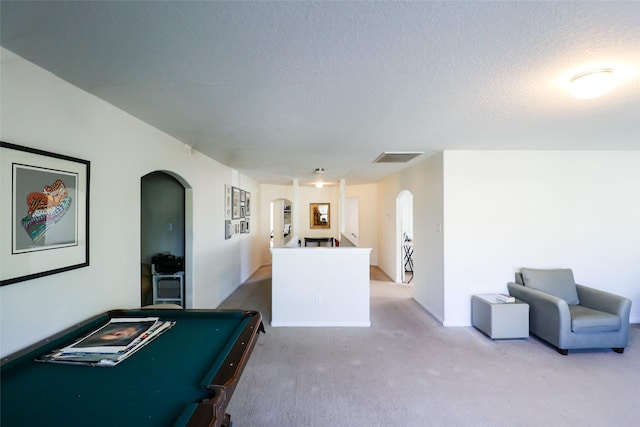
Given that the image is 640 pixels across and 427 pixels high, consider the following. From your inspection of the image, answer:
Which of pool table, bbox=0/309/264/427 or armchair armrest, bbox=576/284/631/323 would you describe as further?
armchair armrest, bbox=576/284/631/323

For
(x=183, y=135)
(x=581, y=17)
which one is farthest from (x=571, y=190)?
(x=183, y=135)

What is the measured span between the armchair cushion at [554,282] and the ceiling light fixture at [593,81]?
265 cm

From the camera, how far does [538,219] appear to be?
380 centimetres

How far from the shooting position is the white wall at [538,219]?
3.75 meters

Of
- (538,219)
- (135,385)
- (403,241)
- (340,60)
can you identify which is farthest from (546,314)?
(135,385)

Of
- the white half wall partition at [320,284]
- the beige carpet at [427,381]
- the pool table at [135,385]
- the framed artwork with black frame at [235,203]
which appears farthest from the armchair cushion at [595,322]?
the framed artwork with black frame at [235,203]

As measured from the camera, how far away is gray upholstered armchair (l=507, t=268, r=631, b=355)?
2910 mm

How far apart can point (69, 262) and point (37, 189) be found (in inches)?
19.2

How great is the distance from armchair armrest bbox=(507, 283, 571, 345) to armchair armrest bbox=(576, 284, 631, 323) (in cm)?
49

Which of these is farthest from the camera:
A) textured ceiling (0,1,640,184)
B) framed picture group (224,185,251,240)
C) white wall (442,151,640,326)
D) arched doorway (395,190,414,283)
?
arched doorway (395,190,414,283)

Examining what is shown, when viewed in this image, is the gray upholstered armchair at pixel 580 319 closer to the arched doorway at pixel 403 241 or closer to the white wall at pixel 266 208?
the arched doorway at pixel 403 241

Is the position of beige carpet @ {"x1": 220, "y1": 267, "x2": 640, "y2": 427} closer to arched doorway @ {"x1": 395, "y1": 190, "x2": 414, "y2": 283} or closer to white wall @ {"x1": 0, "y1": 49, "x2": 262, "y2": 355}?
white wall @ {"x1": 0, "y1": 49, "x2": 262, "y2": 355}

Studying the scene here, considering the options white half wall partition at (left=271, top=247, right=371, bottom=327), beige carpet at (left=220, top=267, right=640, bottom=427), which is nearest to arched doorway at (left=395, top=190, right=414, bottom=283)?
white half wall partition at (left=271, top=247, right=371, bottom=327)

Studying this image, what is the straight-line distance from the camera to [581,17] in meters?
1.19
